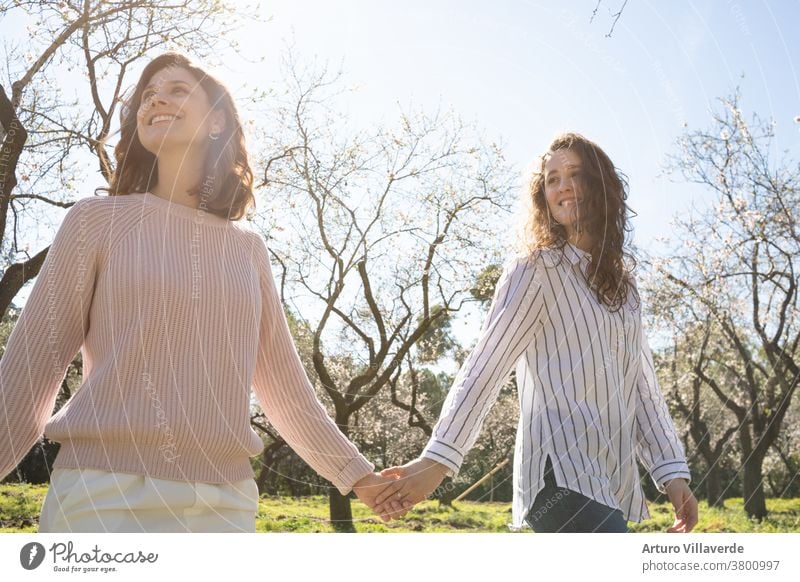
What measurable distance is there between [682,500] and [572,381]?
1.88ft

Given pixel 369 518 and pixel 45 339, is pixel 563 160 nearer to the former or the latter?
pixel 45 339

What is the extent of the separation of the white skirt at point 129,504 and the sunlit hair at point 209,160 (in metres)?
0.76

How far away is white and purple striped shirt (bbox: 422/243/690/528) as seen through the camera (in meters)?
2.14

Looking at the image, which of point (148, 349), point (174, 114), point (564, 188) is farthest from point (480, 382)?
point (174, 114)

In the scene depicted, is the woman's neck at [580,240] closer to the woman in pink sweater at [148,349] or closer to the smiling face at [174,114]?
the woman in pink sweater at [148,349]

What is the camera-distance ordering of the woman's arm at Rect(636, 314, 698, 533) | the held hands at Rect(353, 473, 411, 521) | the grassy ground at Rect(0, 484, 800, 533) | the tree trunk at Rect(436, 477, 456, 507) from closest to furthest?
the held hands at Rect(353, 473, 411, 521), the woman's arm at Rect(636, 314, 698, 533), the grassy ground at Rect(0, 484, 800, 533), the tree trunk at Rect(436, 477, 456, 507)

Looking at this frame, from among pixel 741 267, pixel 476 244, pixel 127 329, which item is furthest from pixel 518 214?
pixel 741 267

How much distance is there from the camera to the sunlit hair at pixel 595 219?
2.42 metres

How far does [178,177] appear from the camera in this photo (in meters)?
2.09

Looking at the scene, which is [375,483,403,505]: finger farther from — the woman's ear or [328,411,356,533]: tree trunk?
[328,411,356,533]: tree trunk

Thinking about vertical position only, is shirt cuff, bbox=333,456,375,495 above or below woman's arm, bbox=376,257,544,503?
below

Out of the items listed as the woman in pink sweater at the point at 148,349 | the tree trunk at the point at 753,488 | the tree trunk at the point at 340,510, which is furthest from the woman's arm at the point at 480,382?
the tree trunk at the point at 753,488

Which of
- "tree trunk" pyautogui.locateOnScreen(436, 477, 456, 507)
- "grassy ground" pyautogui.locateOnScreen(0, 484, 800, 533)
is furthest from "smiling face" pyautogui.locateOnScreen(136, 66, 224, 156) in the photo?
"tree trunk" pyautogui.locateOnScreen(436, 477, 456, 507)

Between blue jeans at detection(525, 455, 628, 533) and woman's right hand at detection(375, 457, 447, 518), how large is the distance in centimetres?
30
